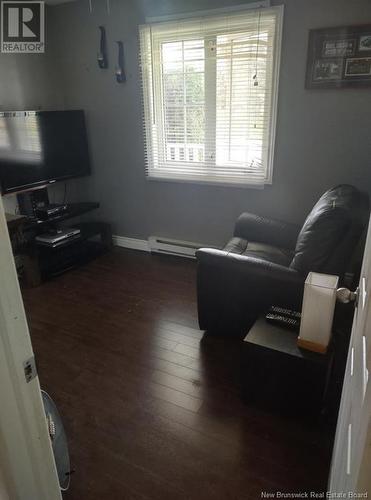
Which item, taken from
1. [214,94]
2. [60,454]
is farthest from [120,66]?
[60,454]

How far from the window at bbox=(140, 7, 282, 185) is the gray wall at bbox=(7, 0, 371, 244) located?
0.11m

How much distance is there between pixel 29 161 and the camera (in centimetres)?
316

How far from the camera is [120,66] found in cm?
330

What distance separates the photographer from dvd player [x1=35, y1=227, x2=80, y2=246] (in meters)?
3.28

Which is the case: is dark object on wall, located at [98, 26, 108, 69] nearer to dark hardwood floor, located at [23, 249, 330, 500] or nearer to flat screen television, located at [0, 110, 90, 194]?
flat screen television, located at [0, 110, 90, 194]

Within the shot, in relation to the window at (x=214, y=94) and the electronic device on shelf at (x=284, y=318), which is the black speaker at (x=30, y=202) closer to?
the window at (x=214, y=94)

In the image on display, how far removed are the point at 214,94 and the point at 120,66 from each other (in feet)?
A: 3.28

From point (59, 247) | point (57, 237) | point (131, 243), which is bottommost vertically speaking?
point (131, 243)

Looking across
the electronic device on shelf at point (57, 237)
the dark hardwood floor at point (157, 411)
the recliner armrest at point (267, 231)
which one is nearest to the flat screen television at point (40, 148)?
the electronic device on shelf at point (57, 237)

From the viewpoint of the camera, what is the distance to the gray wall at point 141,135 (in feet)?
8.57

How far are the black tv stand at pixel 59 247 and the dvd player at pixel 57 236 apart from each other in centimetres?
4

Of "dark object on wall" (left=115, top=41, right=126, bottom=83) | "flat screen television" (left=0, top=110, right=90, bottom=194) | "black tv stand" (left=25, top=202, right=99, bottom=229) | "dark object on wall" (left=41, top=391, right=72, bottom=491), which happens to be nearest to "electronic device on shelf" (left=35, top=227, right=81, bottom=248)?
"black tv stand" (left=25, top=202, right=99, bottom=229)

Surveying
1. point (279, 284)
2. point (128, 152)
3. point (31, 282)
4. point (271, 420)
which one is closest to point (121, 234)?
point (128, 152)

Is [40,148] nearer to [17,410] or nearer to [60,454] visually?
[60,454]
